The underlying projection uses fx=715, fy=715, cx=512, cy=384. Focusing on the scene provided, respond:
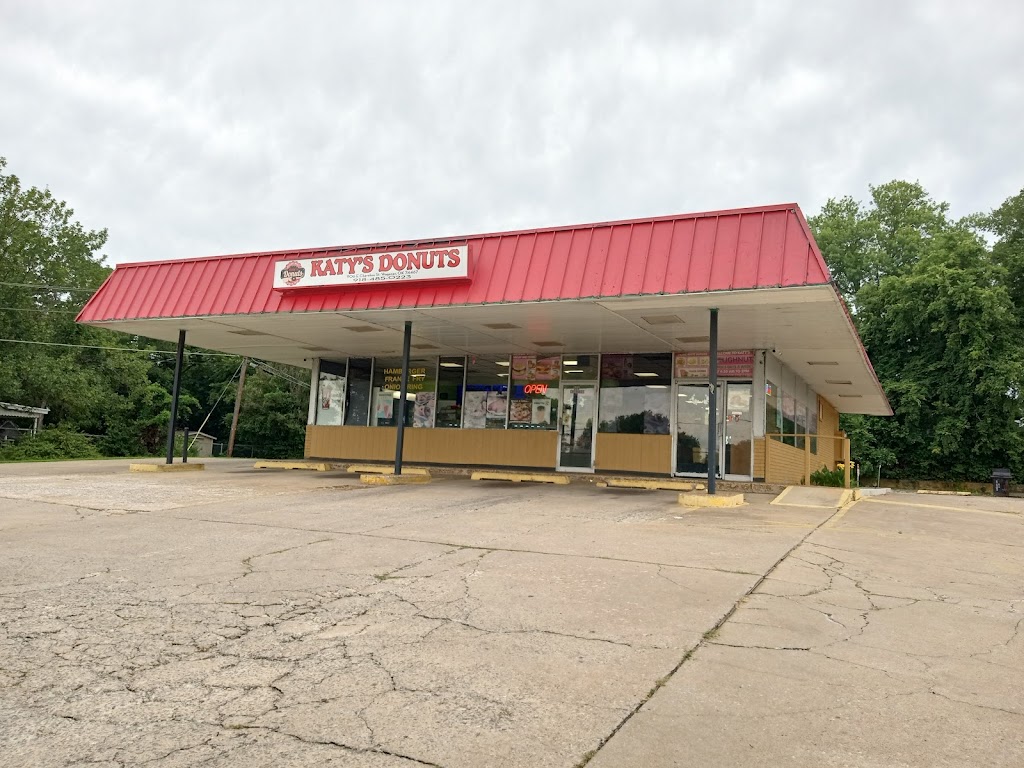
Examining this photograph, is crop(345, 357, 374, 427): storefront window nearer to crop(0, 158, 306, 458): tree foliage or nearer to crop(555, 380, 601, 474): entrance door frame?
crop(555, 380, 601, 474): entrance door frame

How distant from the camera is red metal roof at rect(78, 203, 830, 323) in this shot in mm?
11016

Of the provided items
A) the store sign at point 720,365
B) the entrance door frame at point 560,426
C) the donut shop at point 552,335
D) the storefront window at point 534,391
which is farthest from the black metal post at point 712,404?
the storefront window at point 534,391

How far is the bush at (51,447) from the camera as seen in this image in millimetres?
28609

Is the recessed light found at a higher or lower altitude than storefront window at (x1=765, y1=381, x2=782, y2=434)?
higher

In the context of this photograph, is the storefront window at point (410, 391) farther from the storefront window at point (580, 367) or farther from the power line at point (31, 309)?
the power line at point (31, 309)

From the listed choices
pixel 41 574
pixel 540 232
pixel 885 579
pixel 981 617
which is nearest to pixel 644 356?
pixel 540 232

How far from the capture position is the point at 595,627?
4.69 meters

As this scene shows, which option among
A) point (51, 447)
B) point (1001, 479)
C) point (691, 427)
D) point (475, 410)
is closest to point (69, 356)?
point (51, 447)

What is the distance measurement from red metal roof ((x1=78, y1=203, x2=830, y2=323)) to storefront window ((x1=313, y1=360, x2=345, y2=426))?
692cm

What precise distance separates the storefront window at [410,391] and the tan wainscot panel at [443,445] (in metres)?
0.39

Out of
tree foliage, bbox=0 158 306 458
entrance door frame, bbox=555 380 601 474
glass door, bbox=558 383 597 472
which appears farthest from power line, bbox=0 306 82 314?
glass door, bbox=558 383 597 472

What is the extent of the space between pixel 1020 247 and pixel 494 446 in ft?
120

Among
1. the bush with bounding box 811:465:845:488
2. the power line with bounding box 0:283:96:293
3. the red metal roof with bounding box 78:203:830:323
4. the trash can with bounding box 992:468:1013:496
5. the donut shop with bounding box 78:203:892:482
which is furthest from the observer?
the power line with bounding box 0:283:96:293

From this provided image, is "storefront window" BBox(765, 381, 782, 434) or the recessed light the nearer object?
the recessed light
